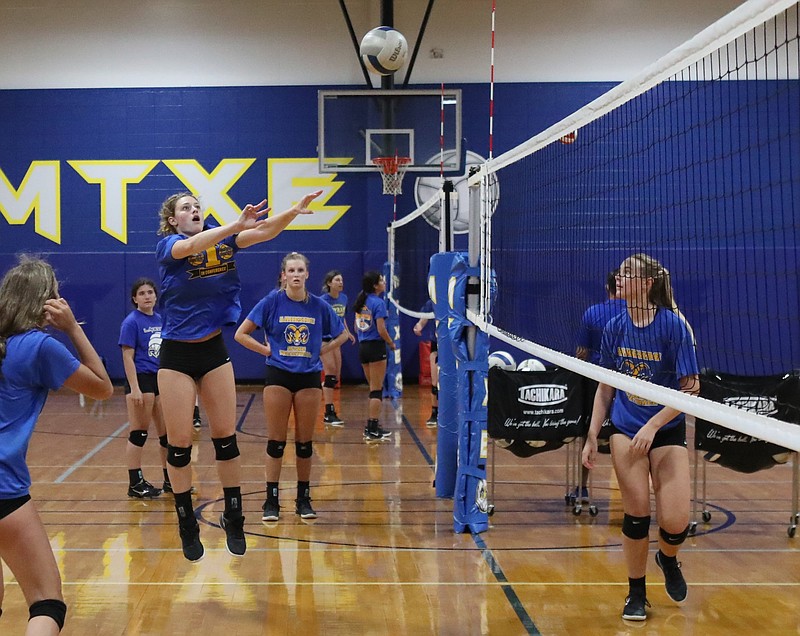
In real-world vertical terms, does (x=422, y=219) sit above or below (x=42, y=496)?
above

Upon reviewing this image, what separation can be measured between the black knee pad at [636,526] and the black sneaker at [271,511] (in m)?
2.91

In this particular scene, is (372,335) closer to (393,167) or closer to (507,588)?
(393,167)

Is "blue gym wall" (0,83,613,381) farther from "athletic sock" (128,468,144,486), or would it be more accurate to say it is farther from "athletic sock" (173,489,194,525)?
"athletic sock" (173,489,194,525)

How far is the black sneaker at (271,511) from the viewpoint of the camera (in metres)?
6.90

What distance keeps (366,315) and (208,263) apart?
5867mm

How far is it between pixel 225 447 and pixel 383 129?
7.42 meters

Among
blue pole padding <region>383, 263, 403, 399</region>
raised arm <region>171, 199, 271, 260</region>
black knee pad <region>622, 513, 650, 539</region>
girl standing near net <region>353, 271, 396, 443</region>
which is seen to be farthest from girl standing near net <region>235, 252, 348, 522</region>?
blue pole padding <region>383, 263, 403, 399</region>

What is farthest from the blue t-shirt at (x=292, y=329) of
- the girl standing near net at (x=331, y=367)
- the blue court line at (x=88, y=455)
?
the girl standing near net at (x=331, y=367)

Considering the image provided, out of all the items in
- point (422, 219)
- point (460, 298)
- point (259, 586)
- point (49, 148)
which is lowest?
point (259, 586)

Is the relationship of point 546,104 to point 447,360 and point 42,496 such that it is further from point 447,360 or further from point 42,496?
point 42,496

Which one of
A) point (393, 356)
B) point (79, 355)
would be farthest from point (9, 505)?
point (393, 356)

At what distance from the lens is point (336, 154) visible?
41.0 ft

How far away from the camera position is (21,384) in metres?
3.39

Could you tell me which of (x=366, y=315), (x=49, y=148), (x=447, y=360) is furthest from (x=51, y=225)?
(x=447, y=360)
